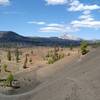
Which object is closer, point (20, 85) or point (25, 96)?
point (25, 96)

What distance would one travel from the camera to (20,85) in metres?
98.2

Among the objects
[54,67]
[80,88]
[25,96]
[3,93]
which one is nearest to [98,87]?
[80,88]

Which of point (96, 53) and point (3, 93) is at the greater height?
point (96, 53)

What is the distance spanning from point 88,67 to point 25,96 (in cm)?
1948

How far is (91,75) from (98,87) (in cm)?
1119

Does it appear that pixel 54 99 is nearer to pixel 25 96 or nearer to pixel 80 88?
pixel 80 88

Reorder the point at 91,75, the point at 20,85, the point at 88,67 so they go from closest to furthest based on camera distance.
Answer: the point at 91,75 → the point at 88,67 → the point at 20,85

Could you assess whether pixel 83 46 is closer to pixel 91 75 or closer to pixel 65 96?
pixel 91 75

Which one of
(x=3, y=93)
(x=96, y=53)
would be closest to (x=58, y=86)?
(x=3, y=93)

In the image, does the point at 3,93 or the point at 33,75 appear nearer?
the point at 3,93

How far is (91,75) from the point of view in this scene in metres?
74.1

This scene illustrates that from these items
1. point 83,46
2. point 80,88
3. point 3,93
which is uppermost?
point 83,46

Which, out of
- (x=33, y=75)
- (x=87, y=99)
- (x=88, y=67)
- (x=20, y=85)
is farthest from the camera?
(x=33, y=75)

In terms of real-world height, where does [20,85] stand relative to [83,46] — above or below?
below
